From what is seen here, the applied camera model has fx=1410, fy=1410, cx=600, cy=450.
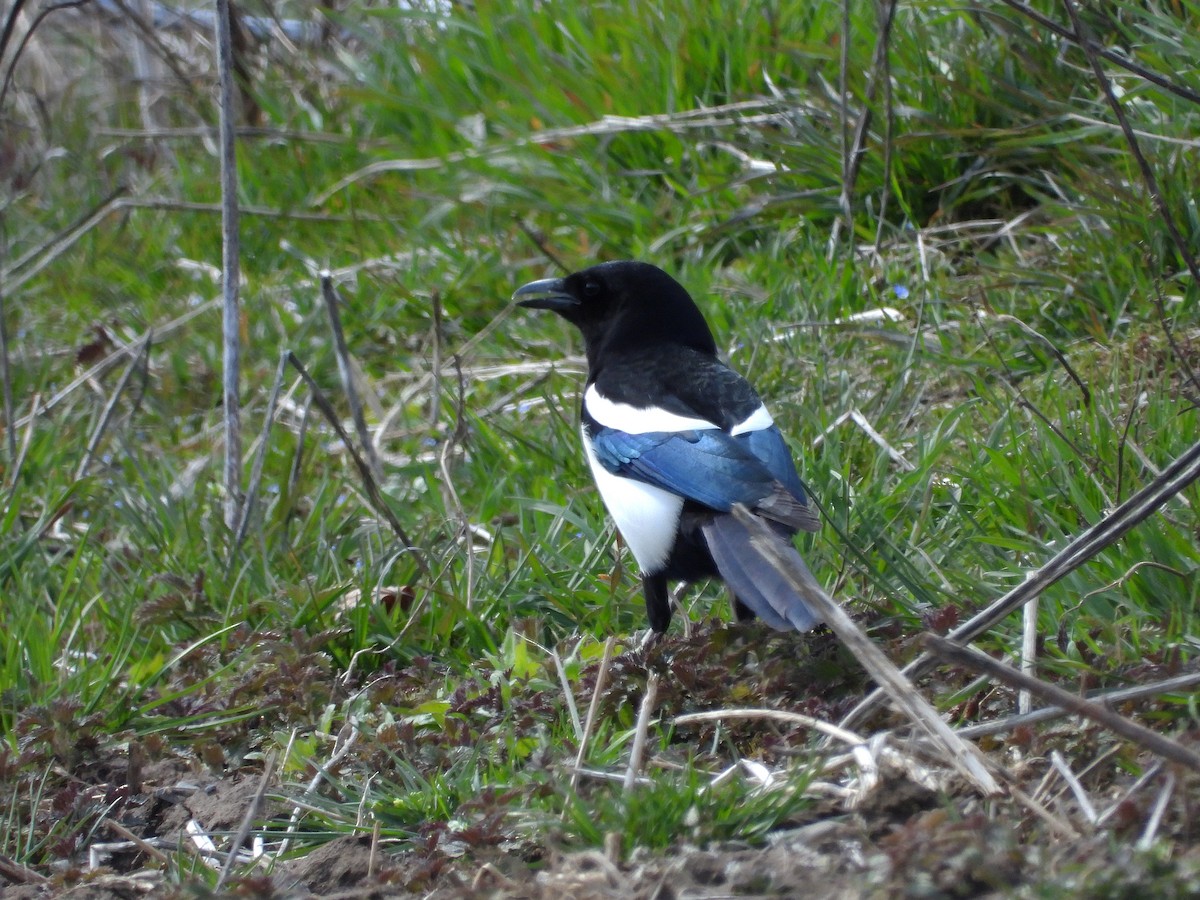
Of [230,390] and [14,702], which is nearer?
[14,702]

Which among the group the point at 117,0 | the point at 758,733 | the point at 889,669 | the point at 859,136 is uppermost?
the point at 117,0

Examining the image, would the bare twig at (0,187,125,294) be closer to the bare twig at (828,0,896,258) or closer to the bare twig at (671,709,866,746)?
the bare twig at (828,0,896,258)

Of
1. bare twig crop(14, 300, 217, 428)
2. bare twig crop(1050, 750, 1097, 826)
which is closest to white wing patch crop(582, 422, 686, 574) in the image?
bare twig crop(1050, 750, 1097, 826)

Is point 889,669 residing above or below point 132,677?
above

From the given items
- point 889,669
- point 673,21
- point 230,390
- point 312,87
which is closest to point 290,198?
point 312,87

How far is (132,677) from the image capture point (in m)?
2.70

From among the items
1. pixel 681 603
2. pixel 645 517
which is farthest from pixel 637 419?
pixel 681 603

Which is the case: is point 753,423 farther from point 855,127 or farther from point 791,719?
point 855,127

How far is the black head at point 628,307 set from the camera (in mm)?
3365

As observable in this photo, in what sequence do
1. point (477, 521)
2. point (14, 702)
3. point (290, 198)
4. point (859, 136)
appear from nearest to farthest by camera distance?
point (14, 702) → point (477, 521) → point (859, 136) → point (290, 198)

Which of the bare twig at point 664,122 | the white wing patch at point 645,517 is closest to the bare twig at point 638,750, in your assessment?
the white wing patch at point 645,517

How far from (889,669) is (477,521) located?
170 centimetres

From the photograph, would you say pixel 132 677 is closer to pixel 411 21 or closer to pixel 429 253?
pixel 429 253

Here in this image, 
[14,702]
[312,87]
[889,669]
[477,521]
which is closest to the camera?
[889,669]
